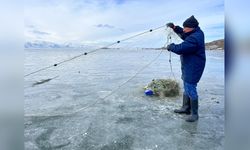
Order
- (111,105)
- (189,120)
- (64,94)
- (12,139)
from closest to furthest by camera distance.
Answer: (12,139)
(189,120)
(111,105)
(64,94)

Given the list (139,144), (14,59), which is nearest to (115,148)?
(139,144)

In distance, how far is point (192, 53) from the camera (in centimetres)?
459

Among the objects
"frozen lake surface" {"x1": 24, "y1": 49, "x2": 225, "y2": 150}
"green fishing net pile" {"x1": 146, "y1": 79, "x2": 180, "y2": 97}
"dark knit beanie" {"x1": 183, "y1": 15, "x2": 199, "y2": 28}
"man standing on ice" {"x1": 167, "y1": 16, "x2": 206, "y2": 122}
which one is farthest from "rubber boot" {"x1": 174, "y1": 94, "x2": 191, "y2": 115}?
"dark knit beanie" {"x1": 183, "y1": 15, "x2": 199, "y2": 28}

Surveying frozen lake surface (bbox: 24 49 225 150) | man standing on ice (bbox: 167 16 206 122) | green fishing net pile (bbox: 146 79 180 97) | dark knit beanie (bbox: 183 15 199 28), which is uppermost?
dark knit beanie (bbox: 183 15 199 28)

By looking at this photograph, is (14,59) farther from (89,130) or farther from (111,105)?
(111,105)

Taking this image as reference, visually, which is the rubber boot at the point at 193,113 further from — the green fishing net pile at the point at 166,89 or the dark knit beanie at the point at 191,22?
the green fishing net pile at the point at 166,89

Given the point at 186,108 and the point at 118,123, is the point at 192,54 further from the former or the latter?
the point at 118,123

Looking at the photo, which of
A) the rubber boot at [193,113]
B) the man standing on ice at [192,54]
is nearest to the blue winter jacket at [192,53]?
the man standing on ice at [192,54]

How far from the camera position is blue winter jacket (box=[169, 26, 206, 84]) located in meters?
4.48

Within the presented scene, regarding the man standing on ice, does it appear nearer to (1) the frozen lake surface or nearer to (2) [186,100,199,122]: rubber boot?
(2) [186,100,199,122]: rubber boot

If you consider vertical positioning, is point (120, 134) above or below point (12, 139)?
below

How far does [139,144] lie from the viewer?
378cm

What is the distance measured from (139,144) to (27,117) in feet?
9.09

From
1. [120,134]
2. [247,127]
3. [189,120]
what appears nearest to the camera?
[247,127]
